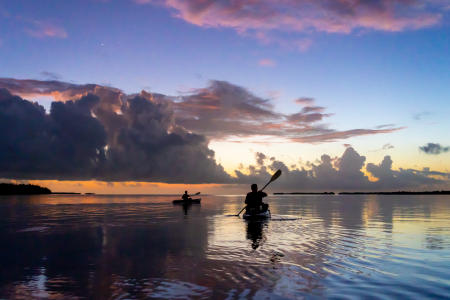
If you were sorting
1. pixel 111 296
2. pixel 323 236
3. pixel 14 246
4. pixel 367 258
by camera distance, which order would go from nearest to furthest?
pixel 111 296
pixel 367 258
pixel 14 246
pixel 323 236

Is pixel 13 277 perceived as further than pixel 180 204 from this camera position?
No

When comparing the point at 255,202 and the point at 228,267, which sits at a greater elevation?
the point at 255,202

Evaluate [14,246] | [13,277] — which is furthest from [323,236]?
[14,246]

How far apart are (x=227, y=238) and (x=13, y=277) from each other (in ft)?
47.8

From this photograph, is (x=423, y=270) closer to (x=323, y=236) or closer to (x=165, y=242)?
(x=323, y=236)

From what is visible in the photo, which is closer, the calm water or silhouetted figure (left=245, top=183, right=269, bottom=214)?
the calm water

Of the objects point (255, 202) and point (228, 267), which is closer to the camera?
point (228, 267)

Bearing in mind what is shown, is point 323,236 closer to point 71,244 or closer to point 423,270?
point 423,270

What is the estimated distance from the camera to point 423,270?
46.5 ft

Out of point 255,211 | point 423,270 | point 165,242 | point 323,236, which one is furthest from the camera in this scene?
point 255,211

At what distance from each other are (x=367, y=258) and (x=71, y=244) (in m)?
18.7

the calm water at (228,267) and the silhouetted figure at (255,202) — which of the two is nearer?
the calm water at (228,267)

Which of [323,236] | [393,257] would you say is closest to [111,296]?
[393,257]

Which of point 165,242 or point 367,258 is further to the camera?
point 165,242
